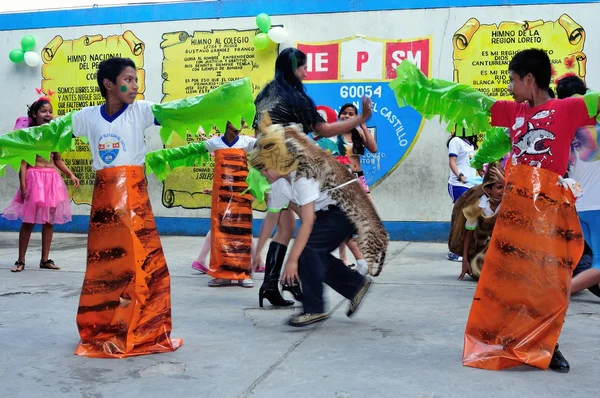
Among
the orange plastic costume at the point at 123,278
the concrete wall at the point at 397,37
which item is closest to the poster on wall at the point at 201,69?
the concrete wall at the point at 397,37

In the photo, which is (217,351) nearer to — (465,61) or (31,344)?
(31,344)

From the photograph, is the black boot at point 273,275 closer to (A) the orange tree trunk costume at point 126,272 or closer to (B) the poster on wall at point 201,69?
(A) the orange tree trunk costume at point 126,272

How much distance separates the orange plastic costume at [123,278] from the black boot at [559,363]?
1.97 m

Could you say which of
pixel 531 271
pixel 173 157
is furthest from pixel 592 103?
pixel 173 157

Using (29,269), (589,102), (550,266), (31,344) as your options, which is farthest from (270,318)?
(29,269)

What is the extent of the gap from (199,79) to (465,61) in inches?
151

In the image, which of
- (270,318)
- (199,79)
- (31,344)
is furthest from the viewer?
(199,79)

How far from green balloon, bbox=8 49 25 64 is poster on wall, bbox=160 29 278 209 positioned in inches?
90.8

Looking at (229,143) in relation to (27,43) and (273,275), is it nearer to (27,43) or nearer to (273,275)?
(273,275)

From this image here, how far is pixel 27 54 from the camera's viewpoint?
1120 centimetres

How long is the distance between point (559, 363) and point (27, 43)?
9.96 meters

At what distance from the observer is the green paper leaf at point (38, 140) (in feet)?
13.8

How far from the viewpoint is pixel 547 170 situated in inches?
138

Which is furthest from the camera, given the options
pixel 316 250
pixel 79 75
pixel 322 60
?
pixel 79 75
